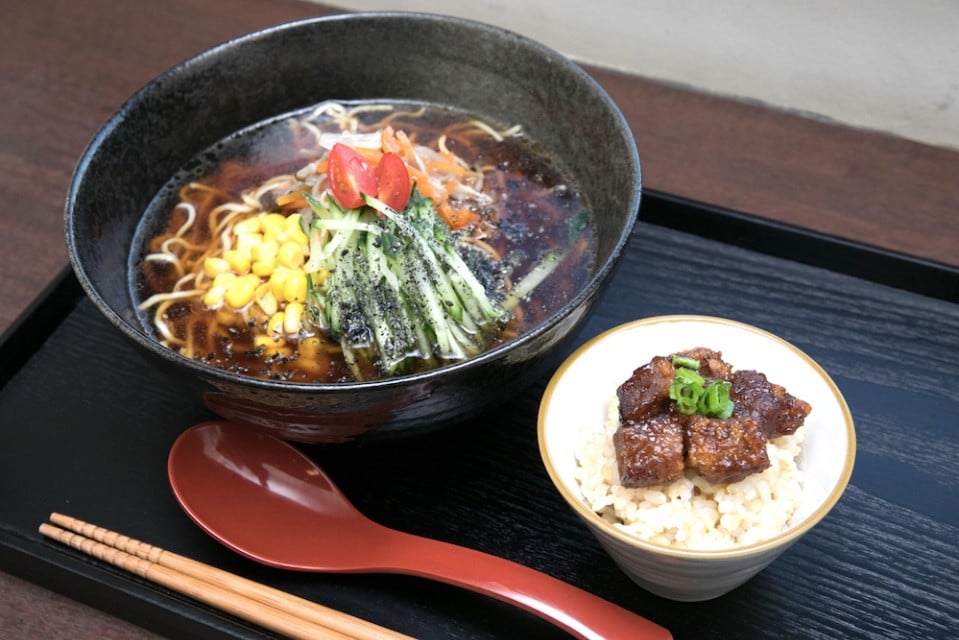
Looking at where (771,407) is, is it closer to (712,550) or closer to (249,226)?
(712,550)

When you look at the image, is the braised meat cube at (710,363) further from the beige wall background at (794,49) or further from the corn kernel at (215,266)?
the beige wall background at (794,49)

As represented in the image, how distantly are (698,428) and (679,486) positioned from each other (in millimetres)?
103

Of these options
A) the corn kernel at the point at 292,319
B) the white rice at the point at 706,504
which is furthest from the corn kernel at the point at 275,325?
the white rice at the point at 706,504

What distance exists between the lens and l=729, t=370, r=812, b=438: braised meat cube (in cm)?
144

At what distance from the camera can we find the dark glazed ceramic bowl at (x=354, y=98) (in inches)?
58.2

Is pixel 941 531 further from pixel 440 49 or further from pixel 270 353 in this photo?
pixel 440 49

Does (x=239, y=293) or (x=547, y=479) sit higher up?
(x=239, y=293)

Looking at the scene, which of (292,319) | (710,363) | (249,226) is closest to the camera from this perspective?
(710,363)

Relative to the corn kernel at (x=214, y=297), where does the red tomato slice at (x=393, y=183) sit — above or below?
above

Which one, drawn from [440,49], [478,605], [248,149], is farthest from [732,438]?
[248,149]

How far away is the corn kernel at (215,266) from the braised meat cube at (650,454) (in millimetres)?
1031

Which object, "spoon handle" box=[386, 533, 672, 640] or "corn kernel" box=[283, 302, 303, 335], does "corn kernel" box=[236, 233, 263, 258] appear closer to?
"corn kernel" box=[283, 302, 303, 335]

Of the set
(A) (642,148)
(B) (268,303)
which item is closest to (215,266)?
(B) (268,303)

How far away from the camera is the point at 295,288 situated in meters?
1.88
